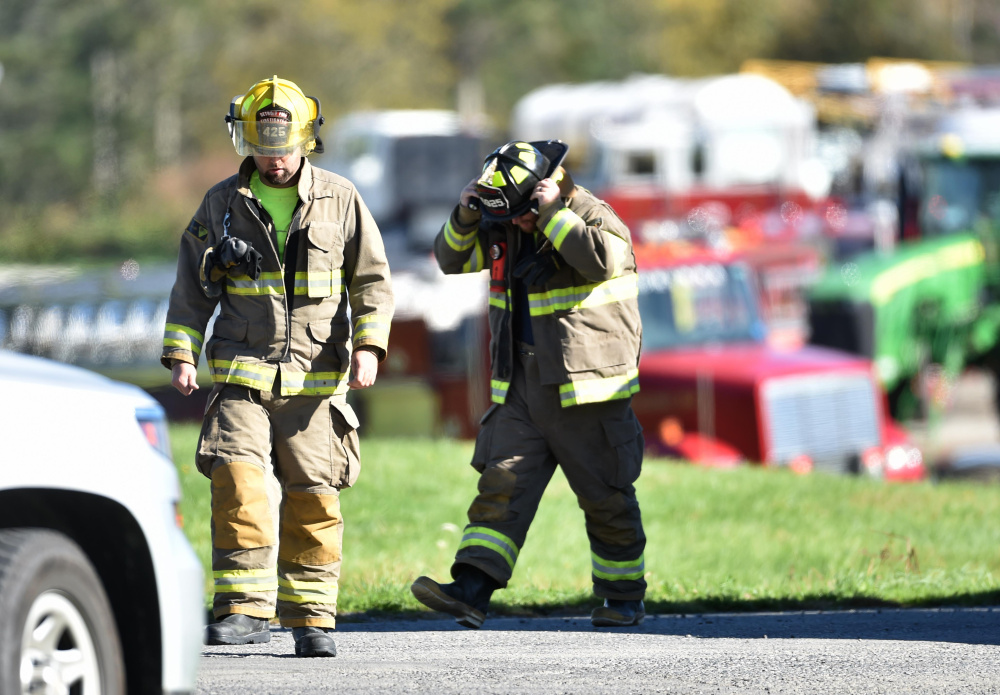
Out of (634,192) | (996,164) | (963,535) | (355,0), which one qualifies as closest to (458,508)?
(963,535)

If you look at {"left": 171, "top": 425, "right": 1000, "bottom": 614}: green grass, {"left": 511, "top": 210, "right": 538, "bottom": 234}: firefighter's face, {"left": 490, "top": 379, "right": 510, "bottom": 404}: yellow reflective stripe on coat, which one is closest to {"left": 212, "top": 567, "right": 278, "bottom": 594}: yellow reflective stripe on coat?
{"left": 490, "top": 379, "right": 510, "bottom": 404}: yellow reflective stripe on coat

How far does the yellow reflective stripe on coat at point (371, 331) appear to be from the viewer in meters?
5.47

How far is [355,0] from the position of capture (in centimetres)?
5784

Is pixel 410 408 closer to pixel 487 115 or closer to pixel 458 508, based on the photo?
pixel 458 508

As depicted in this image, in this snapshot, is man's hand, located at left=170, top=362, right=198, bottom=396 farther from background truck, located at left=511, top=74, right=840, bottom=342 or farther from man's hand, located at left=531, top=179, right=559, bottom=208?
background truck, located at left=511, top=74, right=840, bottom=342

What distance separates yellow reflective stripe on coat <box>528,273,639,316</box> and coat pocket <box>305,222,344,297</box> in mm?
785

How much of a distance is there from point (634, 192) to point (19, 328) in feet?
35.7

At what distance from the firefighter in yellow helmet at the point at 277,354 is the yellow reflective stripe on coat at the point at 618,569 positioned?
1.08 m

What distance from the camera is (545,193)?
18.7 feet

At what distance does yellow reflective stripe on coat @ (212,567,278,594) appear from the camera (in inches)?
209

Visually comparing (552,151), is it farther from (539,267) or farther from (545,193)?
(539,267)

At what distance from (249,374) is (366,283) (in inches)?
20.6

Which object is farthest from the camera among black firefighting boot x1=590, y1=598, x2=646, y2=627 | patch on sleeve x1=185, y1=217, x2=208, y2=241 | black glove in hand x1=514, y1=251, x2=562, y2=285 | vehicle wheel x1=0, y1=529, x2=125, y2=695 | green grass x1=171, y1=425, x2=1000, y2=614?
green grass x1=171, y1=425, x2=1000, y2=614

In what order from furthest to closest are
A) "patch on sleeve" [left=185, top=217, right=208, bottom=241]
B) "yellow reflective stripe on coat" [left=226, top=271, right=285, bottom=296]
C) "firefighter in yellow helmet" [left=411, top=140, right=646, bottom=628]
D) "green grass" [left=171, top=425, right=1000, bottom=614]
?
"green grass" [left=171, top=425, right=1000, bottom=614] < "firefighter in yellow helmet" [left=411, top=140, right=646, bottom=628] < "patch on sleeve" [left=185, top=217, right=208, bottom=241] < "yellow reflective stripe on coat" [left=226, top=271, right=285, bottom=296]
